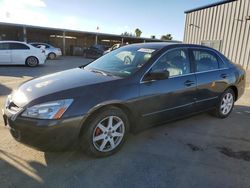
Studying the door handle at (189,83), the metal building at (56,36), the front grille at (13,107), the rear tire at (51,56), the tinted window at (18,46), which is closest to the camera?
the front grille at (13,107)

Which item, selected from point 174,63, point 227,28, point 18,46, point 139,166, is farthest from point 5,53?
point 227,28

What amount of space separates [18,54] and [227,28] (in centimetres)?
1261

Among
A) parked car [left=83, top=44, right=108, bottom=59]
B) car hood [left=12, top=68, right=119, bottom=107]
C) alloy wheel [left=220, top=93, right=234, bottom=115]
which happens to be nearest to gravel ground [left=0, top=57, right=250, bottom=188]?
car hood [left=12, top=68, right=119, bottom=107]

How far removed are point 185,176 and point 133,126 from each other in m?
0.99

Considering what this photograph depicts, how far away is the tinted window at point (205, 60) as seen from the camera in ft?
13.9

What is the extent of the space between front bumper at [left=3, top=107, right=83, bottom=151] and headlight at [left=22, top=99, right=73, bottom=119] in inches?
2.0

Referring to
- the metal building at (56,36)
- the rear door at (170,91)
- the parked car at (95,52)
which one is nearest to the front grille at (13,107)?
the rear door at (170,91)

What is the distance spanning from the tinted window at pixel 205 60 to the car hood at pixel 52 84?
1.78 m

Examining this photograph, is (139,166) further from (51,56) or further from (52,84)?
(51,56)

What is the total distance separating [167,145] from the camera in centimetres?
363

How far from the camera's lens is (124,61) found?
3.88 metres

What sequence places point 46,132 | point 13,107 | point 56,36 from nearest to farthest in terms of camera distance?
point 46,132 < point 13,107 < point 56,36

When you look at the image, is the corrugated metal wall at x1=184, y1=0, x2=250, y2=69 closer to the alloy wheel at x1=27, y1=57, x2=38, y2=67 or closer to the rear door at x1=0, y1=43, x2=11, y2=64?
the alloy wheel at x1=27, y1=57, x2=38, y2=67

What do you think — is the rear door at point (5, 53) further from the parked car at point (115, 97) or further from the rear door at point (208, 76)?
the rear door at point (208, 76)
